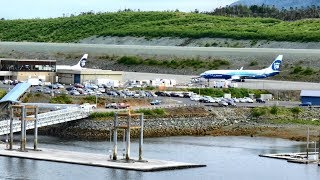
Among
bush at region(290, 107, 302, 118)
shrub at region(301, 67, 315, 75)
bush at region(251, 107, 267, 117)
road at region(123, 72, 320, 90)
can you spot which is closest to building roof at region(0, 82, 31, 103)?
bush at region(251, 107, 267, 117)

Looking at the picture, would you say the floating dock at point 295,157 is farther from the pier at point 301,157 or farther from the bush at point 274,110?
the bush at point 274,110

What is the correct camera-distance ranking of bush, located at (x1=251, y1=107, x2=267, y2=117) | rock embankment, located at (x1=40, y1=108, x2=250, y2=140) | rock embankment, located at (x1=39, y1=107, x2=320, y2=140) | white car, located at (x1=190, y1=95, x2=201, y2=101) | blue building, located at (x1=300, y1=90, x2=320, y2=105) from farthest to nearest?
1. blue building, located at (x1=300, y1=90, x2=320, y2=105)
2. white car, located at (x1=190, y1=95, x2=201, y2=101)
3. bush, located at (x1=251, y1=107, x2=267, y2=117)
4. rock embankment, located at (x1=39, y1=107, x2=320, y2=140)
5. rock embankment, located at (x1=40, y1=108, x2=250, y2=140)

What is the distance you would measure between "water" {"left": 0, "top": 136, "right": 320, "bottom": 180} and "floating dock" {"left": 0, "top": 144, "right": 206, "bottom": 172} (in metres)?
0.53

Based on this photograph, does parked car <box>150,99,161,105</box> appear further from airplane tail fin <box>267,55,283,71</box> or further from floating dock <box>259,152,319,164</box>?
airplane tail fin <box>267,55,283,71</box>

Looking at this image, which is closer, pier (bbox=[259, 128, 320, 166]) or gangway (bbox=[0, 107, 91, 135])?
pier (bbox=[259, 128, 320, 166])

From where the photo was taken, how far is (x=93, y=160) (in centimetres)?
5944

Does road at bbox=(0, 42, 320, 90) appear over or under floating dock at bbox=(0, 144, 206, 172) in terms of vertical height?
over

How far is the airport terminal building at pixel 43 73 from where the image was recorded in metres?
107

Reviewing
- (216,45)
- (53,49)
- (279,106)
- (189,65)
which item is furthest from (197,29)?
(279,106)

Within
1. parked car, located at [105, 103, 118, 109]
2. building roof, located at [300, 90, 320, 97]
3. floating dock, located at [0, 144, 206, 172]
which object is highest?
building roof, located at [300, 90, 320, 97]

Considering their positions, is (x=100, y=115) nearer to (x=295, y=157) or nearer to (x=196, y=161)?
(x=196, y=161)

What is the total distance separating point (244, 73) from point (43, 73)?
20479 mm

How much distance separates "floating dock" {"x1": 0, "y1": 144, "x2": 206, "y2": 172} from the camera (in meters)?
57.3

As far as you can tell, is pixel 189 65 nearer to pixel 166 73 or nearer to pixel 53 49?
pixel 166 73
